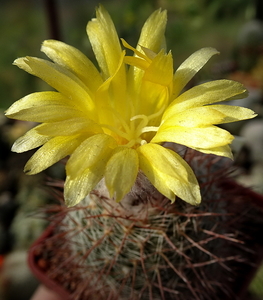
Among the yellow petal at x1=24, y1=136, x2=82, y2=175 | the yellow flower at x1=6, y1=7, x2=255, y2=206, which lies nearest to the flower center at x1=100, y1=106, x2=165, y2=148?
the yellow flower at x1=6, y1=7, x2=255, y2=206

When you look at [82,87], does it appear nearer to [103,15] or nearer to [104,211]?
[103,15]

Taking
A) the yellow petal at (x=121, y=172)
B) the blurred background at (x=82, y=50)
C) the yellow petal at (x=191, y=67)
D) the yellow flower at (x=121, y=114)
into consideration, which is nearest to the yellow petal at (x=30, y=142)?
the yellow flower at (x=121, y=114)

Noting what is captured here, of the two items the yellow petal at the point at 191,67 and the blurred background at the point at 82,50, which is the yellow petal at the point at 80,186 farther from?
the blurred background at the point at 82,50

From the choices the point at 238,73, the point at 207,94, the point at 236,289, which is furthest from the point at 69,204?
the point at 238,73

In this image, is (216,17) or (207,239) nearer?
(207,239)

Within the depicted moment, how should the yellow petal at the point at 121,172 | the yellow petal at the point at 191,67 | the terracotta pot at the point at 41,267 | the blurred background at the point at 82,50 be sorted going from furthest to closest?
the blurred background at the point at 82,50, the terracotta pot at the point at 41,267, the yellow petal at the point at 191,67, the yellow petal at the point at 121,172
